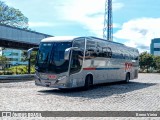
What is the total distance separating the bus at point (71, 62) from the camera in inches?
651

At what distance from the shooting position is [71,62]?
54.9ft

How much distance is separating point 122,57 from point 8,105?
15079mm

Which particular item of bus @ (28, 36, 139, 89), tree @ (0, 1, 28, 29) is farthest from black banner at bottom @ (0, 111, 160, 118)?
tree @ (0, 1, 28, 29)

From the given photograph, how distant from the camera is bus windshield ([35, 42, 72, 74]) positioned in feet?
54.3

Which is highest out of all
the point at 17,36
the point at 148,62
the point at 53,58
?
the point at 17,36

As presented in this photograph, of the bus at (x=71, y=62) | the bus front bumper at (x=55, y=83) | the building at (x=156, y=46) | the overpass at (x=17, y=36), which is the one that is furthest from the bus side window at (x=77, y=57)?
the building at (x=156, y=46)

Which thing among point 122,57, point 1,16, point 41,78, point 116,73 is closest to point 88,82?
point 41,78

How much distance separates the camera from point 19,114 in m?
9.58

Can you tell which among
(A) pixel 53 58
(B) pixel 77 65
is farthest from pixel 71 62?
(A) pixel 53 58

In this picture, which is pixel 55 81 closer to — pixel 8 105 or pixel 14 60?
pixel 8 105

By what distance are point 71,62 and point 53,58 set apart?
3.30 feet

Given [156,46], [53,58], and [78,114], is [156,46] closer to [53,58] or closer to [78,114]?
[53,58]

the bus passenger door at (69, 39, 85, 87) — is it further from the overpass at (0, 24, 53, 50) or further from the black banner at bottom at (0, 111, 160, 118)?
the overpass at (0, 24, 53, 50)

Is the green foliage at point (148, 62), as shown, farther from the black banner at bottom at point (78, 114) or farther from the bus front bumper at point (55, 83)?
the black banner at bottom at point (78, 114)
